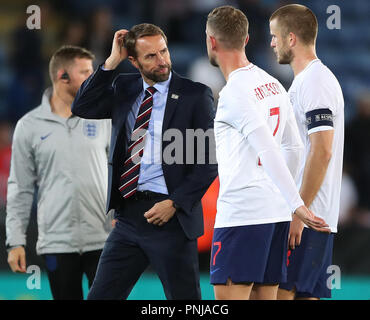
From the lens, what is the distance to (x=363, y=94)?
33.8 ft

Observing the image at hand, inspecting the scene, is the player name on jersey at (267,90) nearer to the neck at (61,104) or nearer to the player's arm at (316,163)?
the player's arm at (316,163)

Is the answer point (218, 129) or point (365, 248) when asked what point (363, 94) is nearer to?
point (365, 248)

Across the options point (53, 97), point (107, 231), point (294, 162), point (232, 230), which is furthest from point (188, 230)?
point (53, 97)

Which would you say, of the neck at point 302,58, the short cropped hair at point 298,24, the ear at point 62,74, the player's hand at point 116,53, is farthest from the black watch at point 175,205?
the ear at point 62,74

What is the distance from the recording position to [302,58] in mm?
4348

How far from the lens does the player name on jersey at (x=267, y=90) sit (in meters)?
3.74

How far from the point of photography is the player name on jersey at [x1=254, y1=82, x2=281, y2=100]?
3.74 metres

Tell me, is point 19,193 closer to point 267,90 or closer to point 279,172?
point 267,90

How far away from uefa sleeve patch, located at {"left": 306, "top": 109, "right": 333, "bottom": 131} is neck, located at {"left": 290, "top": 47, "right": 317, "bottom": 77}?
344 mm

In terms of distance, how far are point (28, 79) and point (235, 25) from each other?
6.12 m

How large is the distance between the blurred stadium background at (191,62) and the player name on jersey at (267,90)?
3.41 m

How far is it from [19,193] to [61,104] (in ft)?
2.22

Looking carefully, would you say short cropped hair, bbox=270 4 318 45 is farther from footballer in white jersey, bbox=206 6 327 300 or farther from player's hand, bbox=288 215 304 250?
player's hand, bbox=288 215 304 250

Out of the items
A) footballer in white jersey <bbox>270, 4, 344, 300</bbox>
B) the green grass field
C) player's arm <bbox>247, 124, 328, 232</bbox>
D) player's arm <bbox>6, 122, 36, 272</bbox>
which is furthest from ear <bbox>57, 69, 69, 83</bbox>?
the green grass field
